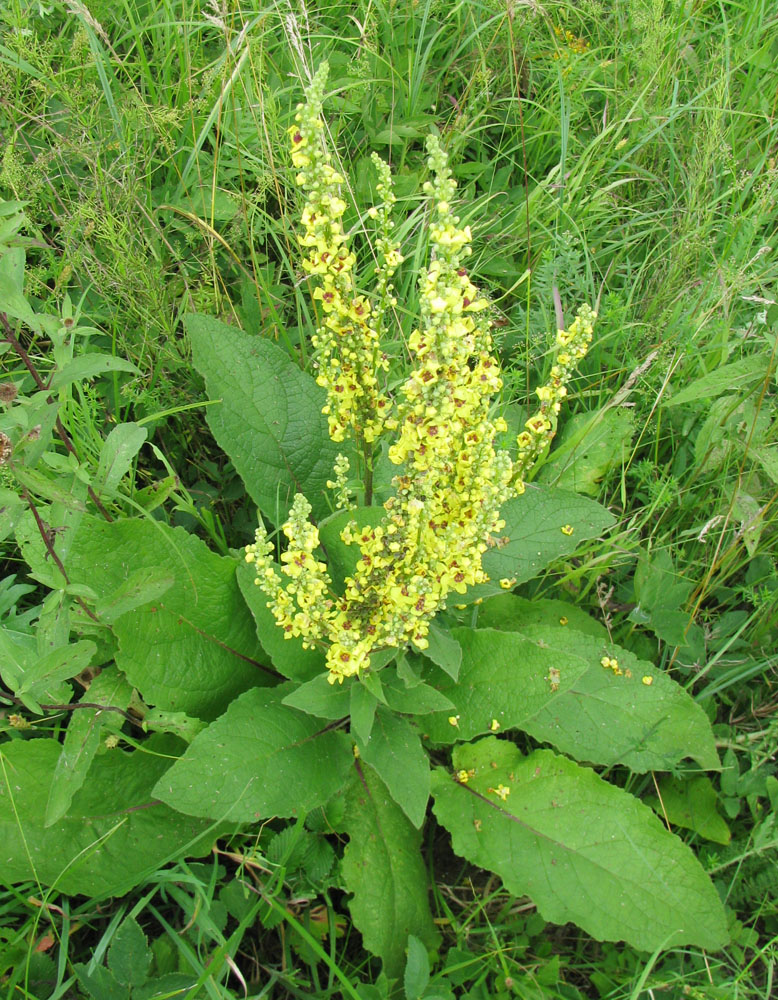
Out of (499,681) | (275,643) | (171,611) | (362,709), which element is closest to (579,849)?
(499,681)

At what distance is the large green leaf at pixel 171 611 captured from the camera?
2736 mm

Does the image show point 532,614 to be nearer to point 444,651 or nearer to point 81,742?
point 444,651

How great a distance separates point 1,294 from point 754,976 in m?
3.31

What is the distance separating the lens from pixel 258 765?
2.60m

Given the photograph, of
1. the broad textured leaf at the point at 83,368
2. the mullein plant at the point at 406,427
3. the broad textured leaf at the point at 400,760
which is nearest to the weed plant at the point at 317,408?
the broad textured leaf at the point at 83,368

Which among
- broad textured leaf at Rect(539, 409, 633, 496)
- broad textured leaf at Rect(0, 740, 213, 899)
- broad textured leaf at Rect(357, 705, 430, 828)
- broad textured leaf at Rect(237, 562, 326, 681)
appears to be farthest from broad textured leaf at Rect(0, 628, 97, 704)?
broad textured leaf at Rect(539, 409, 633, 496)

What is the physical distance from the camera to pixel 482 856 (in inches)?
110

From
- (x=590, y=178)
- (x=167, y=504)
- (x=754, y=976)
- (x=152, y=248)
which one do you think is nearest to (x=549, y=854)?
(x=754, y=976)

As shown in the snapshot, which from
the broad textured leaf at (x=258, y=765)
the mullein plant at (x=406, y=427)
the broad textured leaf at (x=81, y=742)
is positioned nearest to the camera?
the mullein plant at (x=406, y=427)

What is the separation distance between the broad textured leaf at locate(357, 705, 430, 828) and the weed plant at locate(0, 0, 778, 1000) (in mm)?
242

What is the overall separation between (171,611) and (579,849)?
167 cm

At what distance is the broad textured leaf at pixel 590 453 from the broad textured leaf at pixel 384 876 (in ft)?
5.08

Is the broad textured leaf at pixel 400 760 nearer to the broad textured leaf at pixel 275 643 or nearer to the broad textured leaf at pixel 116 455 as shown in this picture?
the broad textured leaf at pixel 275 643

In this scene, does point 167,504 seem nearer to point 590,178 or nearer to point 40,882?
point 40,882
